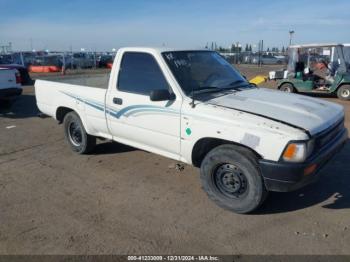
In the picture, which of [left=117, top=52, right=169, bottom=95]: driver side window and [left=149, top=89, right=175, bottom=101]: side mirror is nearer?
[left=149, top=89, right=175, bottom=101]: side mirror

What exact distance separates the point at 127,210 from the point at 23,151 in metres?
3.35

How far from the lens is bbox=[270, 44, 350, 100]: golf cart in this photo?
12500 millimetres

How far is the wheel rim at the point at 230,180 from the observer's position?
3.79 m

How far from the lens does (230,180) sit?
3.89 meters

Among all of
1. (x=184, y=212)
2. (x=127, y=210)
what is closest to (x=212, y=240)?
(x=184, y=212)

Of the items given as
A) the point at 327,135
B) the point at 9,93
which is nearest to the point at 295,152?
the point at 327,135

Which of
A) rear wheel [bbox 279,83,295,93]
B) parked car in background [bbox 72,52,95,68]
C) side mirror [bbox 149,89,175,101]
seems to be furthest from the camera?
parked car in background [bbox 72,52,95,68]

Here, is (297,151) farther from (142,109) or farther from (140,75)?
(140,75)

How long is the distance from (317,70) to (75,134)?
11233mm

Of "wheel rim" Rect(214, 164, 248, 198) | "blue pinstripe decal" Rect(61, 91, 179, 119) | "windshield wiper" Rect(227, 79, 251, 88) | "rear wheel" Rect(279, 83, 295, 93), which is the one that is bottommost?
"wheel rim" Rect(214, 164, 248, 198)

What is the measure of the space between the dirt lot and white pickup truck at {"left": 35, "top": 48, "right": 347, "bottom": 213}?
1.29ft

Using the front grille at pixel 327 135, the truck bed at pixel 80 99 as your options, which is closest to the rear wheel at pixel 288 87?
the truck bed at pixel 80 99

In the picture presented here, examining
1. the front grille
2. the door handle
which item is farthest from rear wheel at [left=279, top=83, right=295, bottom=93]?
the door handle

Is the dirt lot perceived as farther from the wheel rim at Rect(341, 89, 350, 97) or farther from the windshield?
the wheel rim at Rect(341, 89, 350, 97)
